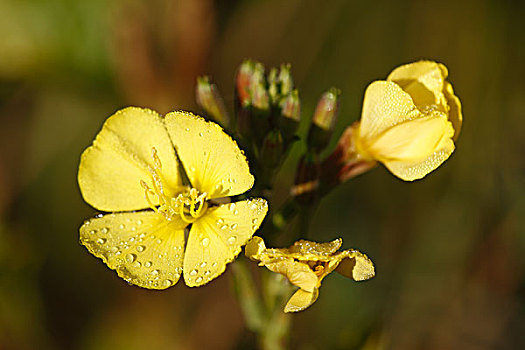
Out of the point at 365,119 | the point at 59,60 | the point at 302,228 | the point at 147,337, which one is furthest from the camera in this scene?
the point at 59,60

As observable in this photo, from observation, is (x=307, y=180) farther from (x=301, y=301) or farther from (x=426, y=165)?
(x=301, y=301)

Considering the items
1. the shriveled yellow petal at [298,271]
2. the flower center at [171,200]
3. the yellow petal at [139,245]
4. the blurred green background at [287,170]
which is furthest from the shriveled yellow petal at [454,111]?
the blurred green background at [287,170]

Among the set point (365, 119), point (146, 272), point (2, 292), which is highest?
point (365, 119)

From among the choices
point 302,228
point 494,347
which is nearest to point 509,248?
point 494,347

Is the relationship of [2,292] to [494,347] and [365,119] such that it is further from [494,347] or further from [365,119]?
[494,347]

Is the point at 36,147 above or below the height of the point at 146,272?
below
